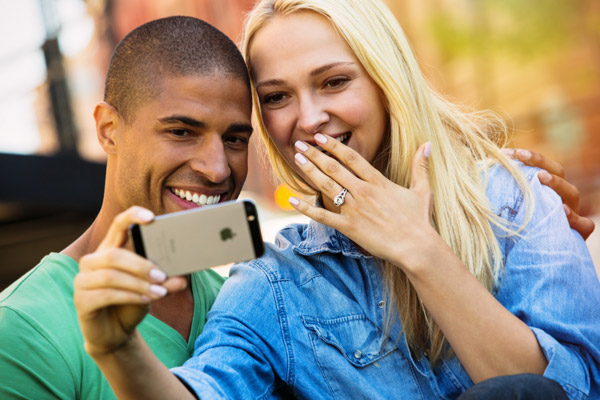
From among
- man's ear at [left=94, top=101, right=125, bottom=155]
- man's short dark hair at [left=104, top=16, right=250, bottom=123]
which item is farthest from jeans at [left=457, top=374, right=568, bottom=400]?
man's ear at [left=94, top=101, right=125, bottom=155]

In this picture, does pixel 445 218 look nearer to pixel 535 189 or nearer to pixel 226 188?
pixel 535 189

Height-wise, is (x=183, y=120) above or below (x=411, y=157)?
above

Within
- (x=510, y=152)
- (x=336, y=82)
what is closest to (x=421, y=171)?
(x=336, y=82)

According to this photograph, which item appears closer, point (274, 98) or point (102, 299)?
point (102, 299)

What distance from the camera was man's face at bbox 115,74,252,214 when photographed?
2.38 meters

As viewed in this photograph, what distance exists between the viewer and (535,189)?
244 cm

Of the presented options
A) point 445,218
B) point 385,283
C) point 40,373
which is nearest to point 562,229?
point 445,218

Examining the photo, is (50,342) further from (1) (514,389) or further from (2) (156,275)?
(1) (514,389)

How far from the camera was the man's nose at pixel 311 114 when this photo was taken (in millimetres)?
2332

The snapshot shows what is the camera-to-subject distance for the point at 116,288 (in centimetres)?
146

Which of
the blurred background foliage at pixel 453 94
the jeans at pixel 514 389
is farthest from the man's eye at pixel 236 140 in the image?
the blurred background foliage at pixel 453 94

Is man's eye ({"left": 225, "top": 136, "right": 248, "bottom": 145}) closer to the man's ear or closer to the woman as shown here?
the woman

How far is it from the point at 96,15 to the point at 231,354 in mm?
9731

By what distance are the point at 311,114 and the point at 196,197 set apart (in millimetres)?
500
